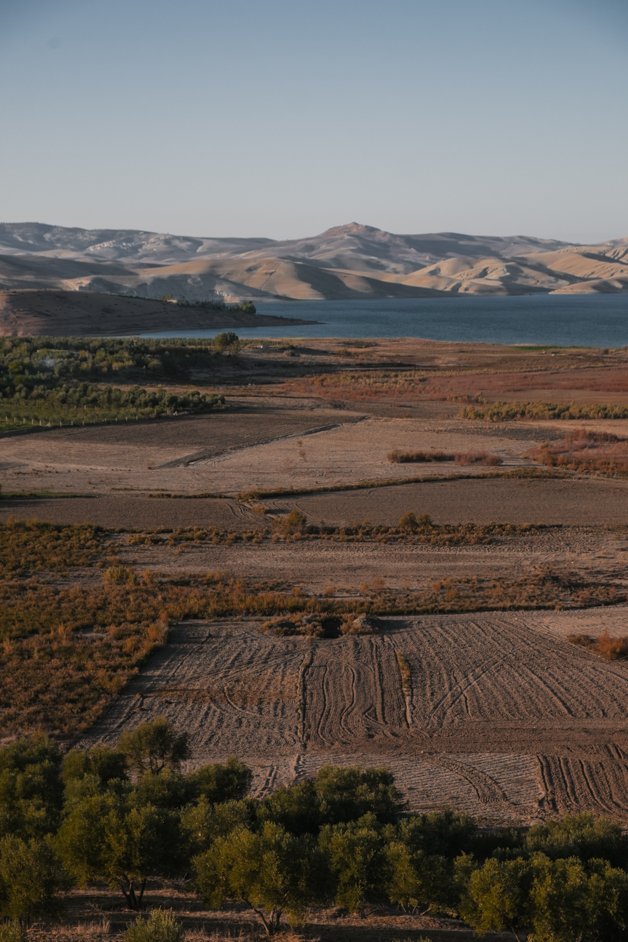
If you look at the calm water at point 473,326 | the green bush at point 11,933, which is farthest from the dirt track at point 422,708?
the calm water at point 473,326

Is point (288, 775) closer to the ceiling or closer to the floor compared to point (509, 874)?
closer to the floor

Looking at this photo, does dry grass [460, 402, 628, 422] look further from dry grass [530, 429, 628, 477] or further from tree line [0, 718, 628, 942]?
tree line [0, 718, 628, 942]

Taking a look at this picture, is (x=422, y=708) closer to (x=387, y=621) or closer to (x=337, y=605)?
(x=387, y=621)

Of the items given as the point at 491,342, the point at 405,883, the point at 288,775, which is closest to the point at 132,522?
the point at 288,775

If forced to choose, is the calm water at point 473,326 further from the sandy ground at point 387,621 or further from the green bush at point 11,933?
the green bush at point 11,933

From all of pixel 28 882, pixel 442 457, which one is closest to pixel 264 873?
pixel 28 882

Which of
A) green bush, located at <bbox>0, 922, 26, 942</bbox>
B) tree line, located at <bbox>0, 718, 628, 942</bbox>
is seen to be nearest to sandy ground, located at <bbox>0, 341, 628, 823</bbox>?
tree line, located at <bbox>0, 718, 628, 942</bbox>

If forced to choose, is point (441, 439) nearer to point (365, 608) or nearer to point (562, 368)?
point (365, 608)
